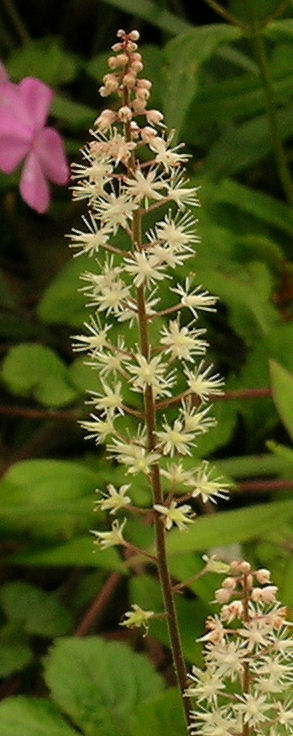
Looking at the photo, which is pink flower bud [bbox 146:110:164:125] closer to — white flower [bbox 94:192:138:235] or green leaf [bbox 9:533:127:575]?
white flower [bbox 94:192:138:235]

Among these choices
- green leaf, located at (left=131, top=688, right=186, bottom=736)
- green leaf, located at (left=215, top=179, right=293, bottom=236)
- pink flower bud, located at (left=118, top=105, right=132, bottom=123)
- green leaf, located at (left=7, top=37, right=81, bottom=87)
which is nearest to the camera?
pink flower bud, located at (left=118, top=105, right=132, bottom=123)

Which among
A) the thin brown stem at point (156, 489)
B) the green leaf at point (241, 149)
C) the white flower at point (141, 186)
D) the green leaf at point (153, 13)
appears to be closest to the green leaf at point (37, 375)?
the green leaf at point (241, 149)

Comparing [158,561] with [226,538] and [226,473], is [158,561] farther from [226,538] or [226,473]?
[226,473]

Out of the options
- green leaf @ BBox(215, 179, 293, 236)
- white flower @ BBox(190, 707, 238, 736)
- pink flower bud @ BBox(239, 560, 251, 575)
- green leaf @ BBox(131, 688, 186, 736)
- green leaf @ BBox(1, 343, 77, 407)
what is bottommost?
green leaf @ BBox(131, 688, 186, 736)

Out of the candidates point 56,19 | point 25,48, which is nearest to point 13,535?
point 25,48

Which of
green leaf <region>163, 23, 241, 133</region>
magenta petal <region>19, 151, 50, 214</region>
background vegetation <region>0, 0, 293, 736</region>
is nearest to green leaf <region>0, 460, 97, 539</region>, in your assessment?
background vegetation <region>0, 0, 293, 736</region>

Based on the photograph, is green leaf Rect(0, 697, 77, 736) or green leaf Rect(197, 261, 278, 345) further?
green leaf Rect(197, 261, 278, 345)

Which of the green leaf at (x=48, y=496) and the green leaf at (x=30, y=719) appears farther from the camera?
the green leaf at (x=48, y=496)

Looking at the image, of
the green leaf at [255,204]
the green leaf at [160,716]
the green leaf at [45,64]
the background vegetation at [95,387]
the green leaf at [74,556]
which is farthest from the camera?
the green leaf at [45,64]

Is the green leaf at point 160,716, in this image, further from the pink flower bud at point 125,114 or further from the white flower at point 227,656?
the pink flower bud at point 125,114

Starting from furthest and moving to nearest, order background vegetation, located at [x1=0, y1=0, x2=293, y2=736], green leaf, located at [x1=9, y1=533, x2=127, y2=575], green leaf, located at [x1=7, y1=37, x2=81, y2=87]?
green leaf, located at [x1=7, y1=37, x2=81, y2=87], green leaf, located at [x1=9, y1=533, x2=127, y2=575], background vegetation, located at [x1=0, y1=0, x2=293, y2=736]
